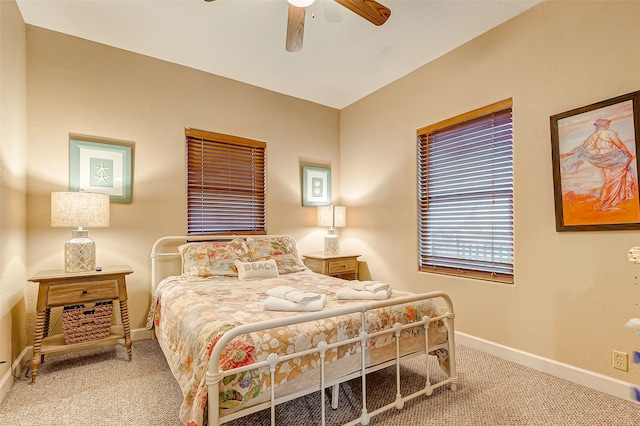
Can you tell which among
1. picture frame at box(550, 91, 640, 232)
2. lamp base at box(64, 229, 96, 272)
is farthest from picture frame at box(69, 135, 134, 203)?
picture frame at box(550, 91, 640, 232)

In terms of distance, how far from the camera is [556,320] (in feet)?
7.64

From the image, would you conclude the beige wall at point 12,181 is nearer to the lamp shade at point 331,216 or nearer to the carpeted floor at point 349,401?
the carpeted floor at point 349,401

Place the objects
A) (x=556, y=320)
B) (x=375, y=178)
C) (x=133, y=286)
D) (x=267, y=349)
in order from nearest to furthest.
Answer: (x=267, y=349) < (x=556, y=320) < (x=133, y=286) < (x=375, y=178)

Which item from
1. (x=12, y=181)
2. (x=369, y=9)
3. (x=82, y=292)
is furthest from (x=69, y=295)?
(x=369, y=9)

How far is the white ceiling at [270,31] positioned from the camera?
2.46 m

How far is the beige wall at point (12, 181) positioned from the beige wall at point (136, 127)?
4.8 inches

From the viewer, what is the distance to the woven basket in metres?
2.42

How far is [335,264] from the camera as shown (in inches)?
148

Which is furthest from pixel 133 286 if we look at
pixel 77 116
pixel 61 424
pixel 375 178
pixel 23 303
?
pixel 375 178

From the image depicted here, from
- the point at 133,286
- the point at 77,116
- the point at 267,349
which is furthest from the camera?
the point at 133,286

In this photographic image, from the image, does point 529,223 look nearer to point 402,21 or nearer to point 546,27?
point 546,27

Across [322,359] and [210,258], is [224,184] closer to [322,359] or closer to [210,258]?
[210,258]

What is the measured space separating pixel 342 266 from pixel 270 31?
2565 millimetres

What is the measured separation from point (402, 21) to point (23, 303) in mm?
3861
